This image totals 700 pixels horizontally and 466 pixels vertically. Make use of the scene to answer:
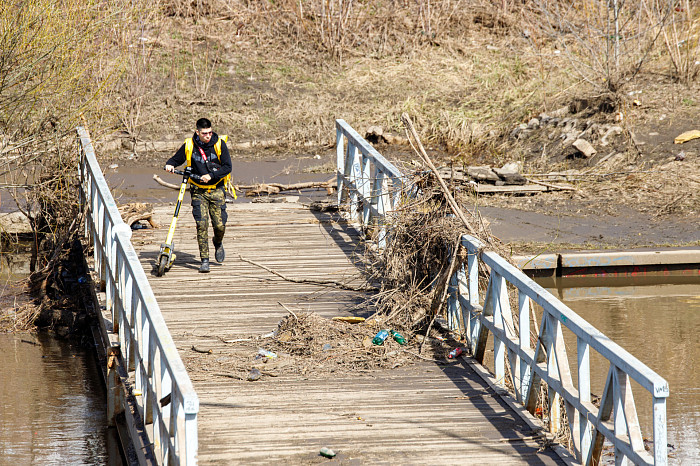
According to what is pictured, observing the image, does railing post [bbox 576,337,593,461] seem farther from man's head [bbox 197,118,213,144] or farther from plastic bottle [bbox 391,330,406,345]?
man's head [bbox 197,118,213,144]

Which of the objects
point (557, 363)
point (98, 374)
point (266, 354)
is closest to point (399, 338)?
point (266, 354)

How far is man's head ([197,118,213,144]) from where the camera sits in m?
9.14

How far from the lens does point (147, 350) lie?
5977 millimetres

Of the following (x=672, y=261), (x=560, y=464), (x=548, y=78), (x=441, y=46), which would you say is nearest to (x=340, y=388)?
(x=560, y=464)

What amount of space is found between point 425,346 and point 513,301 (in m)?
2.03

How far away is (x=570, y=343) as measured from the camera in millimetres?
10492

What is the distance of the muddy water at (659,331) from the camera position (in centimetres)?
831

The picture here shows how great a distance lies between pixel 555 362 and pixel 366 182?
213 inches

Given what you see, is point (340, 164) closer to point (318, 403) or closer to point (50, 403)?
point (50, 403)

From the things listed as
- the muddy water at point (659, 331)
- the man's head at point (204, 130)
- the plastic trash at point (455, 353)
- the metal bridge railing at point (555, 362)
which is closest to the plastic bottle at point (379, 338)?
the plastic trash at point (455, 353)

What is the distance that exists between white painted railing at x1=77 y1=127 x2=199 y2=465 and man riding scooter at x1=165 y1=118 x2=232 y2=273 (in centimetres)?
94

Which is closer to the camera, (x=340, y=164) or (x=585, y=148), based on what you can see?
(x=340, y=164)

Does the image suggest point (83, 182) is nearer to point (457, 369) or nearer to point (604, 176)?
point (457, 369)

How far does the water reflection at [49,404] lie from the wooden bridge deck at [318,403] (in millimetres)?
1596
